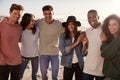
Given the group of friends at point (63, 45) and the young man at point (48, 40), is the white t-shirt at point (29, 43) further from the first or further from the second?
the young man at point (48, 40)

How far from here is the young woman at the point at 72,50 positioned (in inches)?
198

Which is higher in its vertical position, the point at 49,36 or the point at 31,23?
the point at 31,23

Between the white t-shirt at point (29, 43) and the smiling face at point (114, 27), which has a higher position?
the smiling face at point (114, 27)

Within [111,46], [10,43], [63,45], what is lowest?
[63,45]

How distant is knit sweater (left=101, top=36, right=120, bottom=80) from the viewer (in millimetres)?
3435

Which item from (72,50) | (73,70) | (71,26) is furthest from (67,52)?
(71,26)

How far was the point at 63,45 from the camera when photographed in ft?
16.9

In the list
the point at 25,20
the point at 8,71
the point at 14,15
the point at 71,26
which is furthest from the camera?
the point at 25,20

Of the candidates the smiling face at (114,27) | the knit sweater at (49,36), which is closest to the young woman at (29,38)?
the knit sweater at (49,36)

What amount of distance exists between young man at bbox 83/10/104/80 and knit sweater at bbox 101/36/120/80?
2.44 ft

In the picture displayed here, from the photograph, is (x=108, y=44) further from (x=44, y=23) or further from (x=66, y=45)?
(x=44, y=23)

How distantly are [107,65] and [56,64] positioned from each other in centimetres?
222

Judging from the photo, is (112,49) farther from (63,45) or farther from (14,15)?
(14,15)

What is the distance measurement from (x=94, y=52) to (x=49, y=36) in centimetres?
148
